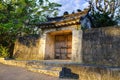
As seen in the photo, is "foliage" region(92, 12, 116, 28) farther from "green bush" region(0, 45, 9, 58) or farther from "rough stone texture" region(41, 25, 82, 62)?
"green bush" region(0, 45, 9, 58)

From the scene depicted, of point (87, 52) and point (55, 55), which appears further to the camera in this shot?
point (55, 55)

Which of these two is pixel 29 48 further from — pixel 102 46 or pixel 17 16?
pixel 102 46

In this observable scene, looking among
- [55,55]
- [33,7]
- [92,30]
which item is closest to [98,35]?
[92,30]

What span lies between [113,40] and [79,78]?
140 inches

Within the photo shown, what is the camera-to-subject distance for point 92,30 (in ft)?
41.7

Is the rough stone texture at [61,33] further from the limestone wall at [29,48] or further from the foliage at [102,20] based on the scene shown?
the foliage at [102,20]

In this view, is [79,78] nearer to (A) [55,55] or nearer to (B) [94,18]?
(A) [55,55]

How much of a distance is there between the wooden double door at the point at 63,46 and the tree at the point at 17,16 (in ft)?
8.86

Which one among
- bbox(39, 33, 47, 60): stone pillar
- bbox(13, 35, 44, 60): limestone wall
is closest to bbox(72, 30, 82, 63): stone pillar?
bbox(39, 33, 47, 60): stone pillar

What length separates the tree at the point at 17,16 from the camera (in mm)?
16891

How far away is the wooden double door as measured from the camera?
16.3m

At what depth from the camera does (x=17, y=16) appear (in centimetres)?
1770

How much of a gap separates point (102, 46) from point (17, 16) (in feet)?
28.7

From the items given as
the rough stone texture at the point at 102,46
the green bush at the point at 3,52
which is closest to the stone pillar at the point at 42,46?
the green bush at the point at 3,52
